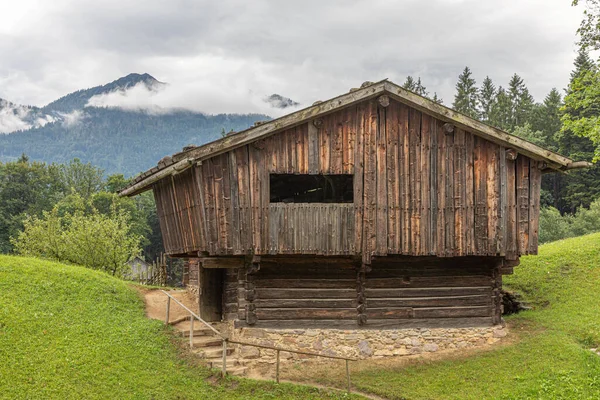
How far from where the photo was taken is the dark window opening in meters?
20.2

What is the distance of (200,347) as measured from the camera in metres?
16.3

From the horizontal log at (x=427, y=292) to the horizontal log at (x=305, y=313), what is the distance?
36.2 inches

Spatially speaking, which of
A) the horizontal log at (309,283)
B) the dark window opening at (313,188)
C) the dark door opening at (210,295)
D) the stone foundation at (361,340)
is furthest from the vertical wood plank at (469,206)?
the dark door opening at (210,295)

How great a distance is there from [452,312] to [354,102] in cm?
741

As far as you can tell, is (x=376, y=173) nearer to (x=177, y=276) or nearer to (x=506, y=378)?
(x=506, y=378)

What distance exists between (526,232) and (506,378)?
176 inches

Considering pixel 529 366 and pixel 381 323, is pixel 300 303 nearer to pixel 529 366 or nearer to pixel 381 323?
pixel 381 323

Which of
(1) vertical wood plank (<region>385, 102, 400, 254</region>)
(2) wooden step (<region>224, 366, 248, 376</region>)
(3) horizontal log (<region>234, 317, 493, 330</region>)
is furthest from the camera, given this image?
(3) horizontal log (<region>234, 317, 493, 330</region>)

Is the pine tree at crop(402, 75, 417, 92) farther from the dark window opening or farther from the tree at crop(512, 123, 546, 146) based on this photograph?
the dark window opening

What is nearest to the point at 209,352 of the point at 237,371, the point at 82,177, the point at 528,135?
the point at 237,371

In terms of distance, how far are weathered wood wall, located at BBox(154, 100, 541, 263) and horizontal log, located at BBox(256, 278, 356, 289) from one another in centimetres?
155

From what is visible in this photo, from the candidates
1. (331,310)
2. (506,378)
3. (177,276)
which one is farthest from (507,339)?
(177,276)

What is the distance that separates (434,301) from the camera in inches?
680

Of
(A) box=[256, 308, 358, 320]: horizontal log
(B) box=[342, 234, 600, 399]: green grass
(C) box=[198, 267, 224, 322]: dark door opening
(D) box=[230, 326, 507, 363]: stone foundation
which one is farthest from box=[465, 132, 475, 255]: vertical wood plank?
(C) box=[198, 267, 224, 322]: dark door opening
